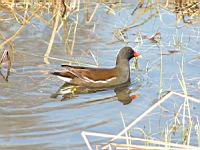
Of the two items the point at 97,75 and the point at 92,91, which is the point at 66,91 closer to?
the point at 92,91

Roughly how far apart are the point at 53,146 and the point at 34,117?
90 centimetres

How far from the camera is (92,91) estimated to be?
28.0ft

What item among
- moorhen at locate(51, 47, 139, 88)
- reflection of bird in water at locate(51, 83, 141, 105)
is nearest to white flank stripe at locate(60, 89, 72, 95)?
reflection of bird in water at locate(51, 83, 141, 105)

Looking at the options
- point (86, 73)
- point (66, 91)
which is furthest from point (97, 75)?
point (66, 91)

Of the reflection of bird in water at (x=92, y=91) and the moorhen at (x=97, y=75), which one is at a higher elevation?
the moorhen at (x=97, y=75)

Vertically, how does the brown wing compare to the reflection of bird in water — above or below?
above

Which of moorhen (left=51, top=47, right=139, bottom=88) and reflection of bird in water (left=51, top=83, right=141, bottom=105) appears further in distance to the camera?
moorhen (left=51, top=47, right=139, bottom=88)

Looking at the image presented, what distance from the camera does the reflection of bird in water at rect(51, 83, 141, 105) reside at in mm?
8102

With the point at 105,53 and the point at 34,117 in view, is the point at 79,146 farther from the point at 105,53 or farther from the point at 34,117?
the point at 105,53

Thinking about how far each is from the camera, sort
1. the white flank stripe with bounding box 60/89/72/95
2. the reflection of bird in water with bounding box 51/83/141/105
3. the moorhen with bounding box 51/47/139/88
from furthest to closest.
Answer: the moorhen with bounding box 51/47/139/88
the white flank stripe with bounding box 60/89/72/95
the reflection of bird in water with bounding box 51/83/141/105

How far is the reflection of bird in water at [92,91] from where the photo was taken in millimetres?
8102

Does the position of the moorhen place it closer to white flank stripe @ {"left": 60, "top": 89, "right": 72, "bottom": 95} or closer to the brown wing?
the brown wing

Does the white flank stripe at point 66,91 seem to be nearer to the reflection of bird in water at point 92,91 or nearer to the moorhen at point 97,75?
the reflection of bird in water at point 92,91

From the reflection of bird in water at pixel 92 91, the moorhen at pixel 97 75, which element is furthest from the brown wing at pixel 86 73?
the reflection of bird in water at pixel 92 91
